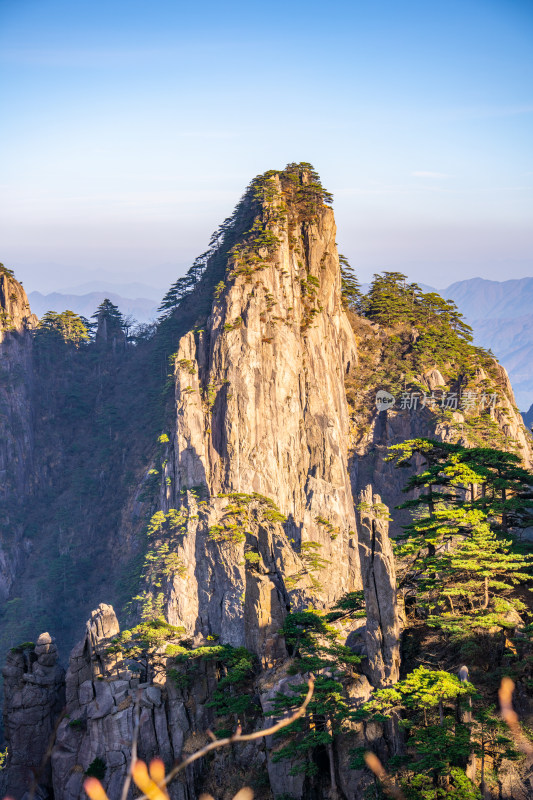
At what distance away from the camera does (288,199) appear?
82062 mm

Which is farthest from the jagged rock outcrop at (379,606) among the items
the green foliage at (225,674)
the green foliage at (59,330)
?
the green foliage at (59,330)

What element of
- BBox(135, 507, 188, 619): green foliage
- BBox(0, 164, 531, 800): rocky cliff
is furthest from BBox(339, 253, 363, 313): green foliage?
BBox(135, 507, 188, 619): green foliage

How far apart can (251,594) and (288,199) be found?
60.2 metres

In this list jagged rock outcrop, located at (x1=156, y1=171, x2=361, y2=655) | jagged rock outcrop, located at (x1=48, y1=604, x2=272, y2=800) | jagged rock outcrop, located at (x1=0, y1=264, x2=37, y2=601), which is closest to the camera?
jagged rock outcrop, located at (x1=48, y1=604, x2=272, y2=800)

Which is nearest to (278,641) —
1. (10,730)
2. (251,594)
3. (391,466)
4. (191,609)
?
(251,594)

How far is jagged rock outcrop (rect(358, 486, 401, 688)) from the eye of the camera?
2533 cm

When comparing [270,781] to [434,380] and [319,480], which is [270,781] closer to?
[319,480]

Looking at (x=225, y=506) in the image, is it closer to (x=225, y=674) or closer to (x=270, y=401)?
(x=270, y=401)

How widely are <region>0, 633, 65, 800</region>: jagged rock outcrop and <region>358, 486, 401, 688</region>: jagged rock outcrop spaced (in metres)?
16.9

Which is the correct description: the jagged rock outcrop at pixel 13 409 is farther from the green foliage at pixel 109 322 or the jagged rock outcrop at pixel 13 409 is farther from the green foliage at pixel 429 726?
the green foliage at pixel 429 726

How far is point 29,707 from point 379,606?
63.1ft

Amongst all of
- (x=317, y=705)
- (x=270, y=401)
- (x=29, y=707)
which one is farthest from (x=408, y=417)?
(x=317, y=705)

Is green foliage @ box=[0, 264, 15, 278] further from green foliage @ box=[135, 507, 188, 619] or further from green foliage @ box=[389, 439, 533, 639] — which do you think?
green foliage @ box=[389, 439, 533, 639]

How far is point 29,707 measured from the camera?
113ft
